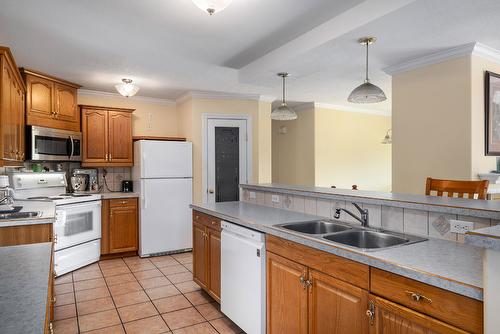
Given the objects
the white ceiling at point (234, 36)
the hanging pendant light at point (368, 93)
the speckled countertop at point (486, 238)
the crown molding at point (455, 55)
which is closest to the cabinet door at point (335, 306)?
the speckled countertop at point (486, 238)

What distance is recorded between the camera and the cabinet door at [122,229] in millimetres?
4586

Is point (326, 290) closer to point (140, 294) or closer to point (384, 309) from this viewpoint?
point (384, 309)

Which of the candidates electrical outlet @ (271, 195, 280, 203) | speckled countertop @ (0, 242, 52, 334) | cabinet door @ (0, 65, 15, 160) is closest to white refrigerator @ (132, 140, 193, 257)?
cabinet door @ (0, 65, 15, 160)

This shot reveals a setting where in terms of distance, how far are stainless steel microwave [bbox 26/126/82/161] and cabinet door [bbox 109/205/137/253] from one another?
907 mm

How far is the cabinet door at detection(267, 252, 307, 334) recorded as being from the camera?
1880mm

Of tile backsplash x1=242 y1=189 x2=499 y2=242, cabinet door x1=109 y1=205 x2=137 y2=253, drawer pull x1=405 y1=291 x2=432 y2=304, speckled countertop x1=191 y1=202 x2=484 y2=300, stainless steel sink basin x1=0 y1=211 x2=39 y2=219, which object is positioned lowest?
cabinet door x1=109 y1=205 x2=137 y2=253

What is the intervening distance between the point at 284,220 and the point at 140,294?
1.85 m

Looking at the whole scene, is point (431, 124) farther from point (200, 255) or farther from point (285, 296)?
point (200, 255)

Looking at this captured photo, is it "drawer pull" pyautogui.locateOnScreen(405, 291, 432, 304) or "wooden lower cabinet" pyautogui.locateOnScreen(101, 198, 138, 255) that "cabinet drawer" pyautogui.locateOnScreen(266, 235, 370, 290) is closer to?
Answer: "drawer pull" pyautogui.locateOnScreen(405, 291, 432, 304)

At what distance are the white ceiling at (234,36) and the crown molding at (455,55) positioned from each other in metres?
0.11

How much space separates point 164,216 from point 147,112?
5.95 feet

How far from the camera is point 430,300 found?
4.05ft

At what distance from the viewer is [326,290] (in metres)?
1.71

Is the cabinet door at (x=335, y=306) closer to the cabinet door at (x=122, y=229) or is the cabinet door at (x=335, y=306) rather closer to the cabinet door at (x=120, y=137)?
the cabinet door at (x=122, y=229)
